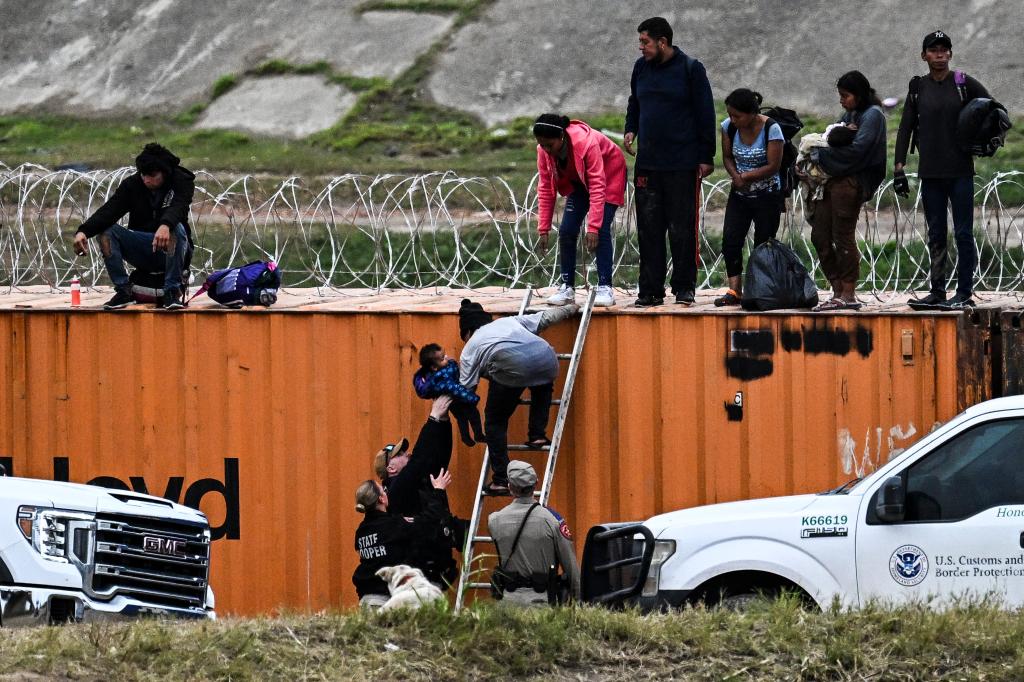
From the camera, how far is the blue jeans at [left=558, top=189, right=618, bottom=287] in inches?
450

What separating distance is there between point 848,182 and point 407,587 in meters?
4.34

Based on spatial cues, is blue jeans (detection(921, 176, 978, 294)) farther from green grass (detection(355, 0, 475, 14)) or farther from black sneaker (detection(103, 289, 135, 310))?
green grass (detection(355, 0, 475, 14))

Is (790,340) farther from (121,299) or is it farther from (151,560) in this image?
(121,299)

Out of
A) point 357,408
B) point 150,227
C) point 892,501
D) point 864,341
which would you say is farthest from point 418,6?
point 892,501

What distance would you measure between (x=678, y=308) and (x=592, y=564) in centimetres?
256

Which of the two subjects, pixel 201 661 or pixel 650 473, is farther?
pixel 650 473

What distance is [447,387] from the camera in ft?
35.4

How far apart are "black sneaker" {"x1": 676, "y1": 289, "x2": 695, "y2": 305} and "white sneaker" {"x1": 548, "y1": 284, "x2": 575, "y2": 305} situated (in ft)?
2.44

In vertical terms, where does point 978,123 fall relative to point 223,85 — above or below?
below

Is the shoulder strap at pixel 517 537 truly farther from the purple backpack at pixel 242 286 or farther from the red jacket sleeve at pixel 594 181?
the purple backpack at pixel 242 286

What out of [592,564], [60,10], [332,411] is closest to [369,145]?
[60,10]

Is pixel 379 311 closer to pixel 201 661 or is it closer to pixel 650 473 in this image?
pixel 650 473

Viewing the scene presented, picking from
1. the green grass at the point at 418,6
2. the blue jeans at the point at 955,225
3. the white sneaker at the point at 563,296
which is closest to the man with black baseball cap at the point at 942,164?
the blue jeans at the point at 955,225

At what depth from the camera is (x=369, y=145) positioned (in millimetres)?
35906
